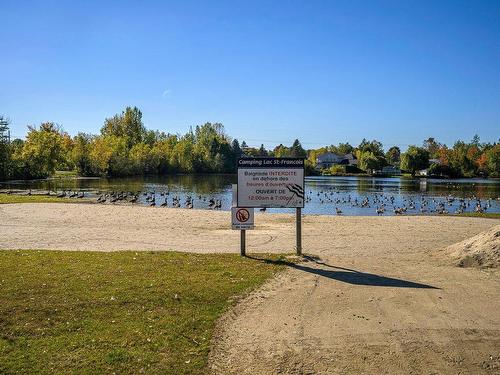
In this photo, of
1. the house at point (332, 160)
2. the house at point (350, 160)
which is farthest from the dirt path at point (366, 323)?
the house at point (350, 160)

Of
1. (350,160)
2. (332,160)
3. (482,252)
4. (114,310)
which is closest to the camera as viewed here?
(114,310)

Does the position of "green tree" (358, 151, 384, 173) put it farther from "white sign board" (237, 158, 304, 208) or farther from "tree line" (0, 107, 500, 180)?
"white sign board" (237, 158, 304, 208)

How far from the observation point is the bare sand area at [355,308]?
6859 millimetres

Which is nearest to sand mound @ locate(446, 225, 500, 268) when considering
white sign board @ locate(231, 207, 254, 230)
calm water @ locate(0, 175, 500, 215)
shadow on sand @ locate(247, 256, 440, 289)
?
shadow on sand @ locate(247, 256, 440, 289)

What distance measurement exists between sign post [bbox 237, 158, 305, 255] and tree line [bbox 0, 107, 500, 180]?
276ft

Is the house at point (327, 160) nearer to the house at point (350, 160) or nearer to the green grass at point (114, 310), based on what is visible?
the house at point (350, 160)

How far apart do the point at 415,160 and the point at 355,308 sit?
150795 millimetres

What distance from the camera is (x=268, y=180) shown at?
14.3 m

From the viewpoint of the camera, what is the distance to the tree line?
93.2m

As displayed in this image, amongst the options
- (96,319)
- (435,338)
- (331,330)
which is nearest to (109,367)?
(96,319)

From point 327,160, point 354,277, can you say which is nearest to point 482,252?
point 354,277

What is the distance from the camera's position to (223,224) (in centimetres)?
2378

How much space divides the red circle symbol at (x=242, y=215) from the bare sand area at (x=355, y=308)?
164 centimetres

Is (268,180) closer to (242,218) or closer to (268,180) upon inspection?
(268,180)
